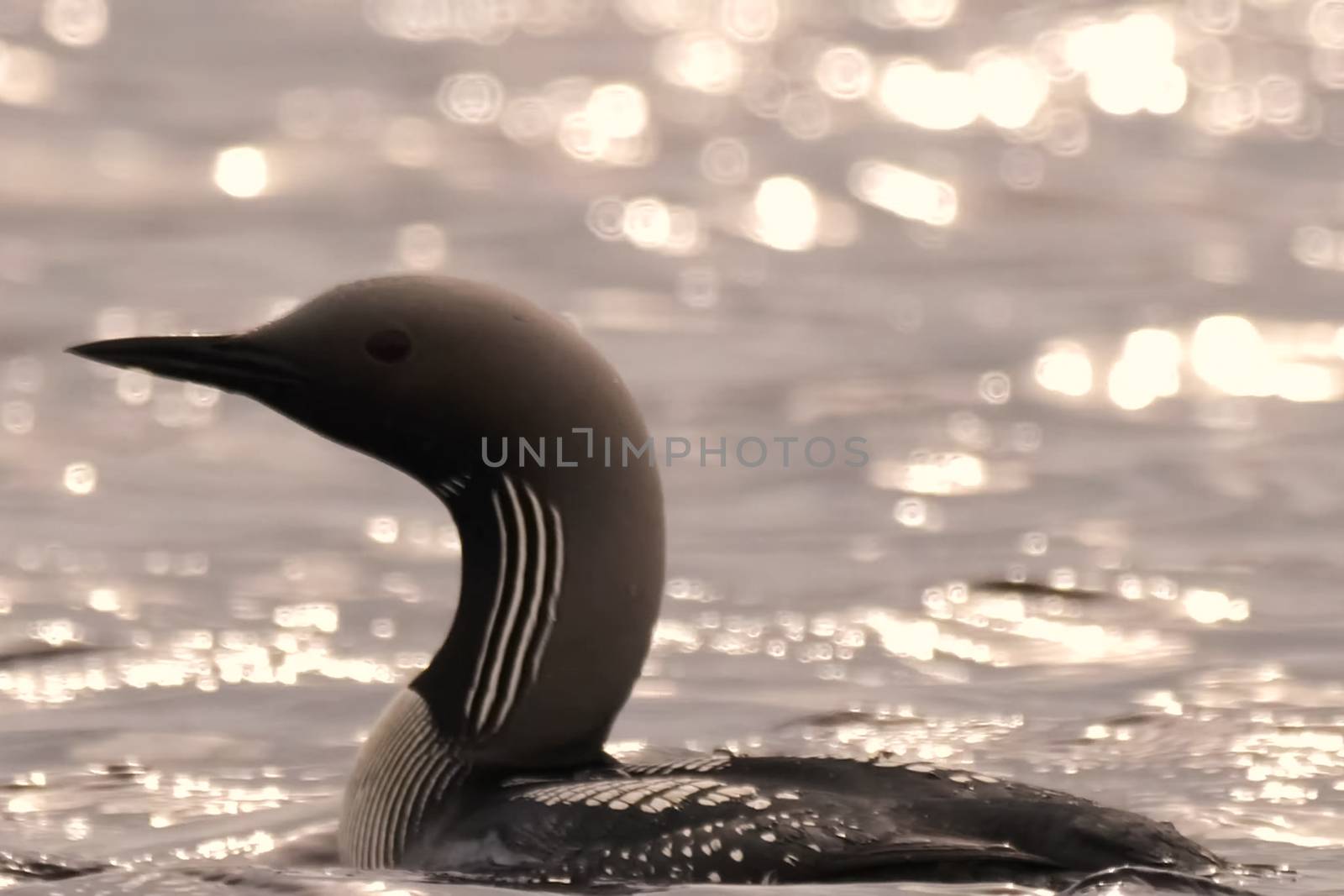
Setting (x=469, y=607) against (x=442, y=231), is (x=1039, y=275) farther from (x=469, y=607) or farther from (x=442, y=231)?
(x=469, y=607)

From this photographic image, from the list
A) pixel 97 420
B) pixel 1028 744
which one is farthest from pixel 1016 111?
pixel 1028 744

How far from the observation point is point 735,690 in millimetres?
4805

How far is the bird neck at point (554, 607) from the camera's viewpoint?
3.47 meters

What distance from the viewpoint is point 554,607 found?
3.48m

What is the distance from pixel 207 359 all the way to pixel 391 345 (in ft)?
0.86

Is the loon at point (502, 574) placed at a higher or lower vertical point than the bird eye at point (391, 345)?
lower

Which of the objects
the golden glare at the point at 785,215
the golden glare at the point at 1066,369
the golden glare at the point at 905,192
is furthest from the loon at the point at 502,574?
the golden glare at the point at 905,192

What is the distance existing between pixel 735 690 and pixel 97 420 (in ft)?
8.77

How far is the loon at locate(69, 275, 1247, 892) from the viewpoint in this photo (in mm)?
3322

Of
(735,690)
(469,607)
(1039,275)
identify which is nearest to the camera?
(469,607)

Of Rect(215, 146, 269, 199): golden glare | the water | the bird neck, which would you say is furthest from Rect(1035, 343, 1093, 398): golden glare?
the bird neck

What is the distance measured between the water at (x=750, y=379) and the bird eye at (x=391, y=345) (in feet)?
2.06

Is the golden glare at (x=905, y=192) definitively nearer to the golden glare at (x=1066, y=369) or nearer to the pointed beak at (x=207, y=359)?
the golden glare at (x=1066, y=369)

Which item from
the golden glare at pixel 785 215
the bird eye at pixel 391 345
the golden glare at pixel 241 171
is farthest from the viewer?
the golden glare at pixel 241 171
